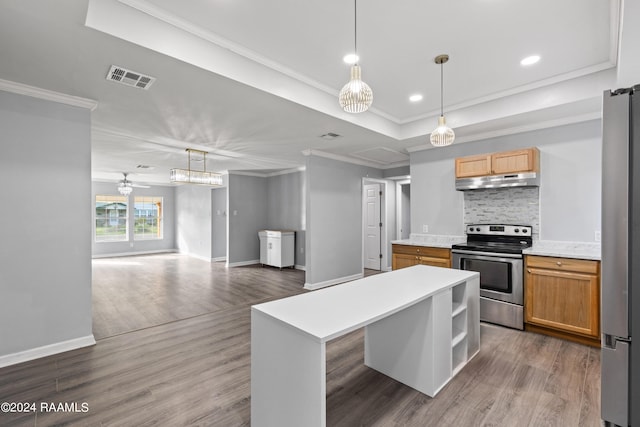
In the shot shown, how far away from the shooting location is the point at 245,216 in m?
8.27

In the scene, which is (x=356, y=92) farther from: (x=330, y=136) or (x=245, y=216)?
(x=245, y=216)

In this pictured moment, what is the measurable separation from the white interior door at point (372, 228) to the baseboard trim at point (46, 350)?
18.3 ft

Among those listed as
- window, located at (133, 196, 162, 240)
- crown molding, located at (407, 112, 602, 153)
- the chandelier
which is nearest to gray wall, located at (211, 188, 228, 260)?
the chandelier

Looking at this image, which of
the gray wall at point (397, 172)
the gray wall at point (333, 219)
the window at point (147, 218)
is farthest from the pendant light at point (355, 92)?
the window at point (147, 218)

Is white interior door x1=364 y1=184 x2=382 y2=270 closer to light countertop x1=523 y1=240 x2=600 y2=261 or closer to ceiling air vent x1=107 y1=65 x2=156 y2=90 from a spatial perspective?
light countertop x1=523 y1=240 x2=600 y2=261

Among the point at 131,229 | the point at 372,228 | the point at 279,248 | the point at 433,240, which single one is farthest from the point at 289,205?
the point at 131,229

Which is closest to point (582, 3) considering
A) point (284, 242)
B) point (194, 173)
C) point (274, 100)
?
point (274, 100)

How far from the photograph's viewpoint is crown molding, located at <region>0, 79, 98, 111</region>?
267cm

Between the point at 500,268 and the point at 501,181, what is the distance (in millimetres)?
1113

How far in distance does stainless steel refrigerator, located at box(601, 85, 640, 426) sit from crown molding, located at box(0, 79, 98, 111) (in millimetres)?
4094

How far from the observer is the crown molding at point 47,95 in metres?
2.67

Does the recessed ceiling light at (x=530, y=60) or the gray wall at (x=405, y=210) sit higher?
the recessed ceiling light at (x=530, y=60)

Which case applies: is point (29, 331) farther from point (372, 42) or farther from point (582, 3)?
point (582, 3)

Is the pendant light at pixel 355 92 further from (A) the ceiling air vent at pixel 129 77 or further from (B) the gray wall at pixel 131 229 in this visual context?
(B) the gray wall at pixel 131 229
